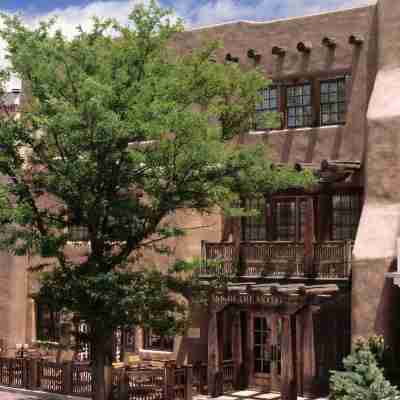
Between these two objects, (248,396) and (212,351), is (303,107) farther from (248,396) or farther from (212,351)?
(248,396)

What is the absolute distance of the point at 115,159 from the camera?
22.5 meters

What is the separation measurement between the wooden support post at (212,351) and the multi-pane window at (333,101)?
6.46 metres

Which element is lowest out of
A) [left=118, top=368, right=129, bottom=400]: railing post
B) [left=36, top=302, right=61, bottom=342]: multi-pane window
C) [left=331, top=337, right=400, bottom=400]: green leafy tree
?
[left=118, top=368, right=129, bottom=400]: railing post

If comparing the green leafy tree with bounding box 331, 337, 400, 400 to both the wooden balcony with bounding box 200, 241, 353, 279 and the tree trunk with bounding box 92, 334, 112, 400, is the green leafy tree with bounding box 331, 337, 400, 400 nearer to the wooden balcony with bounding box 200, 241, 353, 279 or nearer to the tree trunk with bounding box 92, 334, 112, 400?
the wooden balcony with bounding box 200, 241, 353, 279

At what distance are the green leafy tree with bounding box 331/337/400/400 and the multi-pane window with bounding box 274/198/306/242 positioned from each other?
531 centimetres

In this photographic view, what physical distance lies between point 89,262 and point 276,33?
32.4 ft

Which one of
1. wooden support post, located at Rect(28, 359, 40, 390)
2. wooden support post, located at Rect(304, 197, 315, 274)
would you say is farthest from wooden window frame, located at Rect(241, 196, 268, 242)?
wooden support post, located at Rect(28, 359, 40, 390)

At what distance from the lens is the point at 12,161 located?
23062 millimetres

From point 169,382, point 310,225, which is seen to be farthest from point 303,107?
point 169,382

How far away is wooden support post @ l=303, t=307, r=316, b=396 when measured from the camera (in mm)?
26203

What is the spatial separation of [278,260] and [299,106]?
477 cm

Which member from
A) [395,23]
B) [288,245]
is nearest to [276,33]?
[395,23]

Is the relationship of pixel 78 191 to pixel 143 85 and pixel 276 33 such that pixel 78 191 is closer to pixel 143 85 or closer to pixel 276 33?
pixel 143 85

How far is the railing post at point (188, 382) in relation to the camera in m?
25.9
